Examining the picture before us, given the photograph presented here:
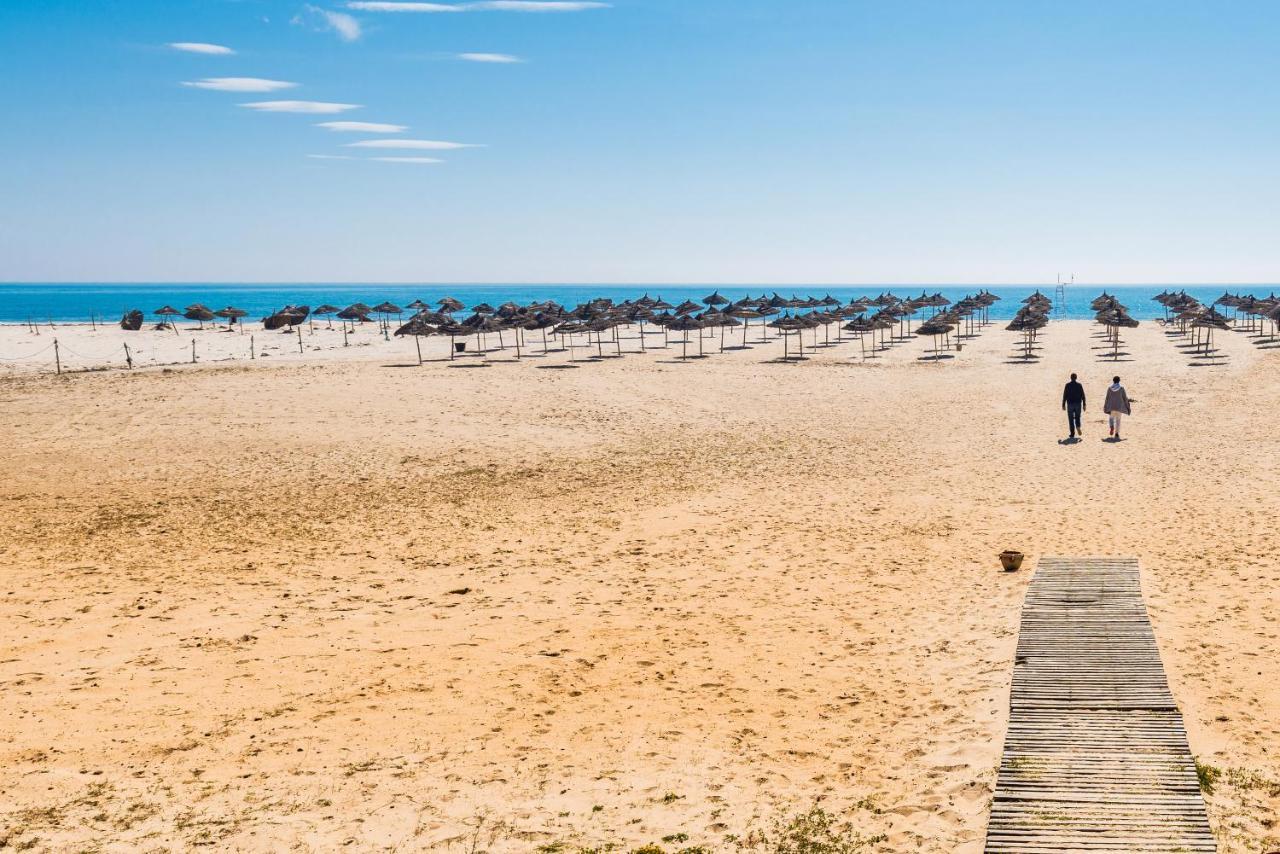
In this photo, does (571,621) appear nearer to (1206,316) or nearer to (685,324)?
(685,324)

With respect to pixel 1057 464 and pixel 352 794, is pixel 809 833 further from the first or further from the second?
pixel 1057 464

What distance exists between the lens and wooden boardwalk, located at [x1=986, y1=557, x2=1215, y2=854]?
565cm

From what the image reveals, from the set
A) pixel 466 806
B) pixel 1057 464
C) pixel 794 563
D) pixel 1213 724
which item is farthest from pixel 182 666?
pixel 1057 464

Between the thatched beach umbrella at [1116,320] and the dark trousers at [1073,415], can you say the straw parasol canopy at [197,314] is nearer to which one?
the thatched beach umbrella at [1116,320]

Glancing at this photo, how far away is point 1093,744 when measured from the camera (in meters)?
6.67

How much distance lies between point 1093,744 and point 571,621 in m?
5.33

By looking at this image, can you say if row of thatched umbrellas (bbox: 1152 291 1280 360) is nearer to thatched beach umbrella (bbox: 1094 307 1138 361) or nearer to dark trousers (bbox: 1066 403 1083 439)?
thatched beach umbrella (bbox: 1094 307 1138 361)

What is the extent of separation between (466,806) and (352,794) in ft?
2.87

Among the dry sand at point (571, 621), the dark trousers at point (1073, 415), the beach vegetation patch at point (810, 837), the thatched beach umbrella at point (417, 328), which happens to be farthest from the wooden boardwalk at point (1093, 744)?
the thatched beach umbrella at point (417, 328)

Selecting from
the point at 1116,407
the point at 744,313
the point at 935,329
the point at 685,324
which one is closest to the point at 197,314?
the point at 685,324

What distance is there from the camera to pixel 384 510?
49.5 ft

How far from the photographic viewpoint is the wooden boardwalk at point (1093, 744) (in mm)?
5652

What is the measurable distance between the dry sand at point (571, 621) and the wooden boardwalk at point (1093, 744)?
225 mm

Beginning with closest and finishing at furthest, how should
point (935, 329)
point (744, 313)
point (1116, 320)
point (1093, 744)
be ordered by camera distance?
point (1093, 744)
point (1116, 320)
point (935, 329)
point (744, 313)
